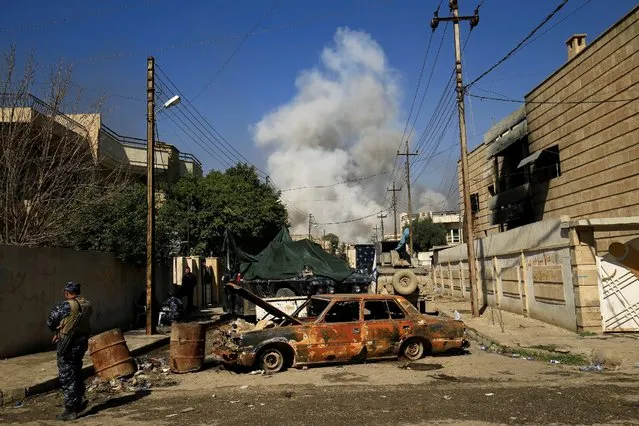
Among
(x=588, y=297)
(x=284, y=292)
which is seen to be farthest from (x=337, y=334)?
(x=284, y=292)

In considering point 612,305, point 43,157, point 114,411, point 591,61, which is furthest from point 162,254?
point 591,61

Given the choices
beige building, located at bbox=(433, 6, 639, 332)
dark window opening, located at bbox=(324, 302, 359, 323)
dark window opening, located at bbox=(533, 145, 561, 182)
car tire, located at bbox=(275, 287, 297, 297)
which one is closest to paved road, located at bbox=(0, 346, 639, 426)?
dark window opening, located at bbox=(324, 302, 359, 323)

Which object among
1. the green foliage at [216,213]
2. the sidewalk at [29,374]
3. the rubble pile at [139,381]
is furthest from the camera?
the green foliage at [216,213]

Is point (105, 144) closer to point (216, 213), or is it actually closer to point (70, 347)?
point (216, 213)

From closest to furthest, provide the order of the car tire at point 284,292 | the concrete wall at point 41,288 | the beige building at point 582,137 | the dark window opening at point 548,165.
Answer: the concrete wall at point 41,288
the car tire at point 284,292
the beige building at point 582,137
the dark window opening at point 548,165

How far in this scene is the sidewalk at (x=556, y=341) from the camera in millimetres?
9797

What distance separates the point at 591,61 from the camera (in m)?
20.1

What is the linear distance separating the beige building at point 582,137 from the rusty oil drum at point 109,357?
47.1 ft

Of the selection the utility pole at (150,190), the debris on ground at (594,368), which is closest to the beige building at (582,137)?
the debris on ground at (594,368)

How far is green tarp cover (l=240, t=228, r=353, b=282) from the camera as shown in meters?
18.3

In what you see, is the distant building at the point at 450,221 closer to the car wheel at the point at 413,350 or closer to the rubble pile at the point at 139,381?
the car wheel at the point at 413,350

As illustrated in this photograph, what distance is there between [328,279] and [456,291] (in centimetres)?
1295

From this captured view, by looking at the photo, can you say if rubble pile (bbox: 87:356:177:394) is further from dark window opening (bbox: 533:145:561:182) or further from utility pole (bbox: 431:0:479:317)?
dark window opening (bbox: 533:145:561:182)

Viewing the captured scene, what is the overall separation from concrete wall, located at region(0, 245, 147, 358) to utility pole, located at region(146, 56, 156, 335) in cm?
142
